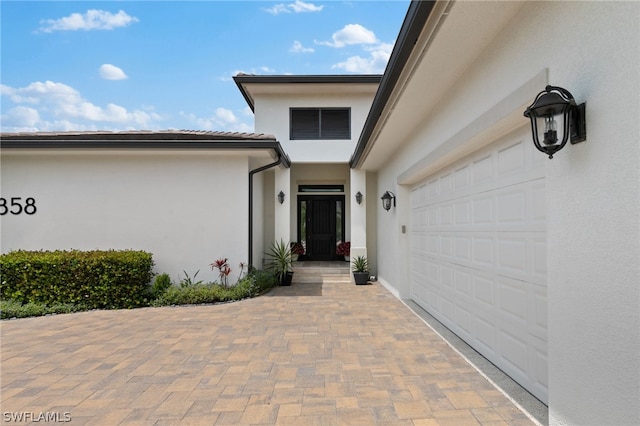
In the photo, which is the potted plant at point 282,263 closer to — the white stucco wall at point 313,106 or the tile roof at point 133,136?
the white stucco wall at point 313,106

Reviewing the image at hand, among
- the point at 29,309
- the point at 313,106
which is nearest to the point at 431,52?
the point at 29,309

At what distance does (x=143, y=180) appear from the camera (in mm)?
8148

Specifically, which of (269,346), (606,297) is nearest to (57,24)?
(269,346)

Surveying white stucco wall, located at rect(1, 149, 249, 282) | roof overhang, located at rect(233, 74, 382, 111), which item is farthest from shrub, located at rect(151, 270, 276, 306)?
roof overhang, located at rect(233, 74, 382, 111)

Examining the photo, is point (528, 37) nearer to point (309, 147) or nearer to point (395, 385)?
point (395, 385)

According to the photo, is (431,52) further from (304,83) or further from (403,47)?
(304,83)

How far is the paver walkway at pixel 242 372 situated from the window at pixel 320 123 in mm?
6607

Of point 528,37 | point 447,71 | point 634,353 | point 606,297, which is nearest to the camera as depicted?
point 634,353

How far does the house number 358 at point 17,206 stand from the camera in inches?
312

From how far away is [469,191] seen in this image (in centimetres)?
446

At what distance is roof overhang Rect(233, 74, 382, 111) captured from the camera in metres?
10.9

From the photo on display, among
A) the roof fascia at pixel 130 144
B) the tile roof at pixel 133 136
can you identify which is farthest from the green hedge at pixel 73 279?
the tile roof at pixel 133 136

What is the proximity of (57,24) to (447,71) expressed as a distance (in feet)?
27.0

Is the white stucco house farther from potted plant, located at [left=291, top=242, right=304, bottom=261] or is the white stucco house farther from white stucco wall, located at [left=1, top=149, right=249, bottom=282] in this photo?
potted plant, located at [left=291, top=242, right=304, bottom=261]
